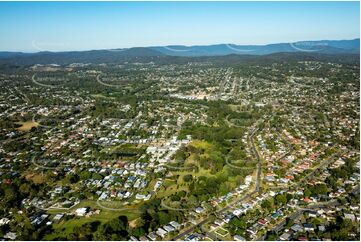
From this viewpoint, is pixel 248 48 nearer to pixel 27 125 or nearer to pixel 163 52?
pixel 163 52

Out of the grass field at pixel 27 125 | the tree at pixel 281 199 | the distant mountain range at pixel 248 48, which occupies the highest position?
the distant mountain range at pixel 248 48

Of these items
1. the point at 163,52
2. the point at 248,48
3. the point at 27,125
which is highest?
the point at 248,48

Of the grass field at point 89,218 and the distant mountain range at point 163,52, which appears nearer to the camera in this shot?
the grass field at point 89,218

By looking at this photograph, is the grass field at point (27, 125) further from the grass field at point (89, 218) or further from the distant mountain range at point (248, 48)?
the distant mountain range at point (248, 48)

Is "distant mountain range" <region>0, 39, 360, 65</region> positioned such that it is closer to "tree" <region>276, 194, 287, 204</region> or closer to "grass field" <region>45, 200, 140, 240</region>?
"grass field" <region>45, 200, 140, 240</region>

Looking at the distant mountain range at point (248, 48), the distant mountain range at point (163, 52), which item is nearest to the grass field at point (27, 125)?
the distant mountain range at point (163, 52)

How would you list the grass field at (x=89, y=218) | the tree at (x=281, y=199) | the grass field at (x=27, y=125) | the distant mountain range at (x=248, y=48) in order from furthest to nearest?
the distant mountain range at (x=248, y=48)
the grass field at (x=27, y=125)
the tree at (x=281, y=199)
the grass field at (x=89, y=218)

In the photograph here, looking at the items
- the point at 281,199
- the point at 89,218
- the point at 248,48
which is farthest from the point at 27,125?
the point at 248,48

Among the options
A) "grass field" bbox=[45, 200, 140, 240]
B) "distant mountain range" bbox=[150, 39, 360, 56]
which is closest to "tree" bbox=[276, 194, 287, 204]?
"grass field" bbox=[45, 200, 140, 240]
